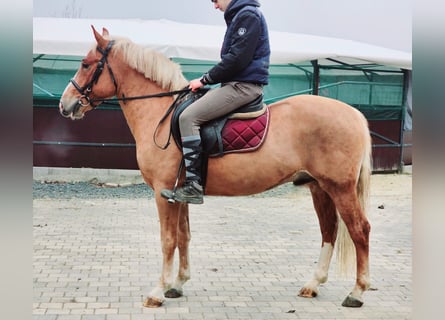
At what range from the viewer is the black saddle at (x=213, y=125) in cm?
421

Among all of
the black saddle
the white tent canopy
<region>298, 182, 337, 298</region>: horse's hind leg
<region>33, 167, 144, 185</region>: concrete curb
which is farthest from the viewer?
<region>33, 167, 144, 185</region>: concrete curb

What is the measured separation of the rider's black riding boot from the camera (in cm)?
411

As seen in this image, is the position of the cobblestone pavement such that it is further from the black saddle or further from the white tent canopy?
the white tent canopy

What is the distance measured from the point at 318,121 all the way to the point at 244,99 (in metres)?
0.62

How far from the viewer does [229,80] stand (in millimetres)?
4238

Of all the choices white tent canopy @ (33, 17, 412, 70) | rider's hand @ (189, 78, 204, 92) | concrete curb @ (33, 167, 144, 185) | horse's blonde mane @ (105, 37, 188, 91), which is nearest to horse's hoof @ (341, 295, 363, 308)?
rider's hand @ (189, 78, 204, 92)

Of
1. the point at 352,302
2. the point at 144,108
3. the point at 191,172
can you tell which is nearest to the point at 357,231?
the point at 352,302

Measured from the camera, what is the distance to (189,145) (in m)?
4.11

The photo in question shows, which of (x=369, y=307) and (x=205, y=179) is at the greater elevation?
(x=205, y=179)

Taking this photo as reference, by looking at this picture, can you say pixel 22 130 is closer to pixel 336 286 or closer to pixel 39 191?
pixel 336 286

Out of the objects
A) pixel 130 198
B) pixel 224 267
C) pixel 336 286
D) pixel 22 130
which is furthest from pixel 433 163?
pixel 130 198

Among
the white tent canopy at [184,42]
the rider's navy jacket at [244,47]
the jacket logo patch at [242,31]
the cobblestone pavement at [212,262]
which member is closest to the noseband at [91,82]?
the rider's navy jacket at [244,47]

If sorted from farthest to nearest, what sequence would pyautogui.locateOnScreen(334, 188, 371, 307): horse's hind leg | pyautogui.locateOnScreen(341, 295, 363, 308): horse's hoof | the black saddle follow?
pyautogui.locateOnScreen(341, 295, 363, 308): horse's hoof, pyautogui.locateOnScreen(334, 188, 371, 307): horse's hind leg, the black saddle

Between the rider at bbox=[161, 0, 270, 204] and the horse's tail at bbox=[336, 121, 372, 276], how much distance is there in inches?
42.6
